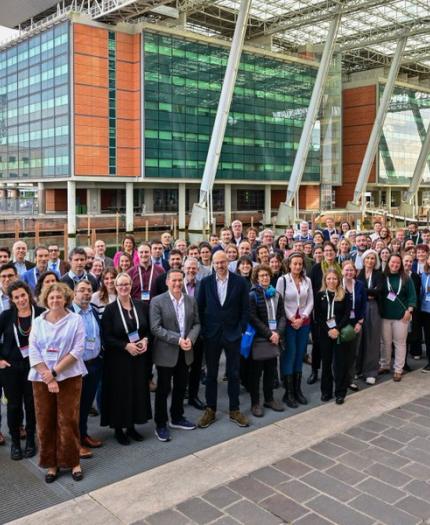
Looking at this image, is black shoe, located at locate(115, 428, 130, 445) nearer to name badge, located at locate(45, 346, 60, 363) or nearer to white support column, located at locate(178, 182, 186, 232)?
name badge, located at locate(45, 346, 60, 363)

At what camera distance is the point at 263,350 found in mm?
5840

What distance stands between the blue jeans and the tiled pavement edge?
679 millimetres

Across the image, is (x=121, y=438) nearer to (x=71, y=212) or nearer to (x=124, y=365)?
(x=124, y=365)

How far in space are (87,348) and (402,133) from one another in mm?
62606

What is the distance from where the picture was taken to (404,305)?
712cm

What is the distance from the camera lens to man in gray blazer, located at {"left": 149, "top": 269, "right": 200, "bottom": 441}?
5234 millimetres

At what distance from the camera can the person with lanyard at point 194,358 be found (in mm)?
6079

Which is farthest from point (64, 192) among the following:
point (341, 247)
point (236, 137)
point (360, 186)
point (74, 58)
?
point (341, 247)

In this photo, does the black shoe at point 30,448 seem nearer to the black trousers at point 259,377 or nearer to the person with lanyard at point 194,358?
the person with lanyard at point 194,358

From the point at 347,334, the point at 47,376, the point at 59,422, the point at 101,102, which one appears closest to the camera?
the point at 47,376

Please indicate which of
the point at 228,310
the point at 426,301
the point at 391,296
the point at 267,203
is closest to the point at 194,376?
the point at 228,310

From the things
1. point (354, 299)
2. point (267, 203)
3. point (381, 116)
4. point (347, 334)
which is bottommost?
point (347, 334)

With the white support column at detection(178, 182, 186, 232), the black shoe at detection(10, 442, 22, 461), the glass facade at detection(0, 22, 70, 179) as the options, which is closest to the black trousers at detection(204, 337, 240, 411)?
the black shoe at detection(10, 442, 22, 461)

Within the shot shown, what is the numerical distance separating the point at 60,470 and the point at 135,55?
37.5m
